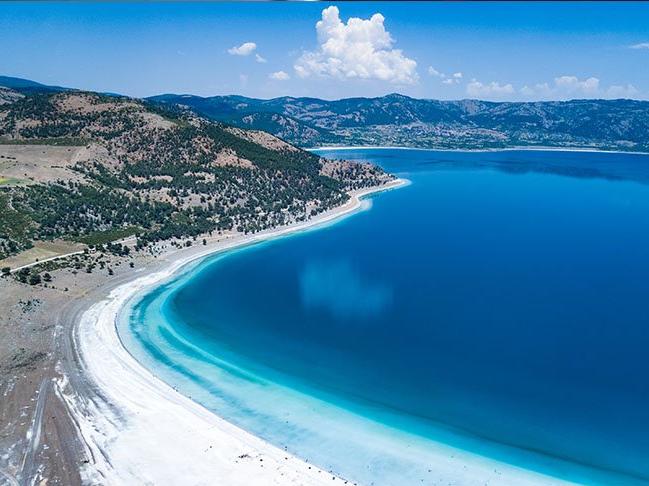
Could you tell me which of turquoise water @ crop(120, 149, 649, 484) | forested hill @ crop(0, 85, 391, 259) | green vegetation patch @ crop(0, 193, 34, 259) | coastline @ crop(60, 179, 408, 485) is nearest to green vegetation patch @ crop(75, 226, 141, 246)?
forested hill @ crop(0, 85, 391, 259)

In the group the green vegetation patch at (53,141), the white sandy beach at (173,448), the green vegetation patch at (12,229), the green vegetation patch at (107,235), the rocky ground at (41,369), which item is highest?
the green vegetation patch at (53,141)

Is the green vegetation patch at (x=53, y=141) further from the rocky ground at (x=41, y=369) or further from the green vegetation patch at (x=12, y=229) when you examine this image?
the rocky ground at (x=41, y=369)

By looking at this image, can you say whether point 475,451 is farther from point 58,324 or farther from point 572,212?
point 572,212

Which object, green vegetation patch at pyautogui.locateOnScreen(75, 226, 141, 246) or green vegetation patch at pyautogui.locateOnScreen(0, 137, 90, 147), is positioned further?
green vegetation patch at pyautogui.locateOnScreen(0, 137, 90, 147)

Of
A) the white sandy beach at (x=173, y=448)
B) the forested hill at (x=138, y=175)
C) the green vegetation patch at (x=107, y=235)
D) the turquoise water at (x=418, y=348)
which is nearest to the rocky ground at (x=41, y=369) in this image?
the white sandy beach at (x=173, y=448)

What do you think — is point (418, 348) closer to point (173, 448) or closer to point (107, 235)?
point (173, 448)

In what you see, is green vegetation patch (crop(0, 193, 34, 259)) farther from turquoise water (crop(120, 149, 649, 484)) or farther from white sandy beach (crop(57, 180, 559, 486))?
white sandy beach (crop(57, 180, 559, 486))
